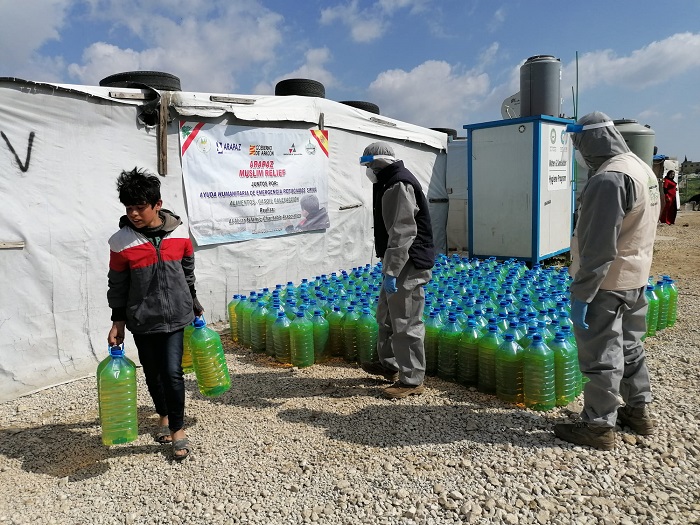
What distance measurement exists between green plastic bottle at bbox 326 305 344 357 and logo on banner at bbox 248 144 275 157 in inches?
106

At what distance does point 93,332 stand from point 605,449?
4.68 m

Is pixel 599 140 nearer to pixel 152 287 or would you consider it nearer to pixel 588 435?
pixel 588 435

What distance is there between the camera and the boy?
3.07 meters

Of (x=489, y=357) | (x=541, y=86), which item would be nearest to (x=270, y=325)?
(x=489, y=357)

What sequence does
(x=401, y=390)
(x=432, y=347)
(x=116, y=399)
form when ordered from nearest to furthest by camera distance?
(x=116, y=399) < (x=401, y=390) < (x=432, y=347)

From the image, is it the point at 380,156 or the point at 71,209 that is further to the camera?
the point at 71,209

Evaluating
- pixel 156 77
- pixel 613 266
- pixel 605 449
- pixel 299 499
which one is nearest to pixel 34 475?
pixel 299 499

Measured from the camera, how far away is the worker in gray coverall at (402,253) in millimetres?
3850

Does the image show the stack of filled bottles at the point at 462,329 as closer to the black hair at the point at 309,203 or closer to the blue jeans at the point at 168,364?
the black hair at the point at 309,203

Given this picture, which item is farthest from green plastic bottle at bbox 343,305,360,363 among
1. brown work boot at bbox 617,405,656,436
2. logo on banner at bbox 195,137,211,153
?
logo on banner at bbox 195,137,211,153

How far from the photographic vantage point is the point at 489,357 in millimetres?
4184

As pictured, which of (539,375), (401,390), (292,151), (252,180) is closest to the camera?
(539,375)

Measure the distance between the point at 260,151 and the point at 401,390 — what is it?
4083 millimetres

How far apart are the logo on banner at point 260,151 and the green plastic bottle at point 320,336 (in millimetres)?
2674
